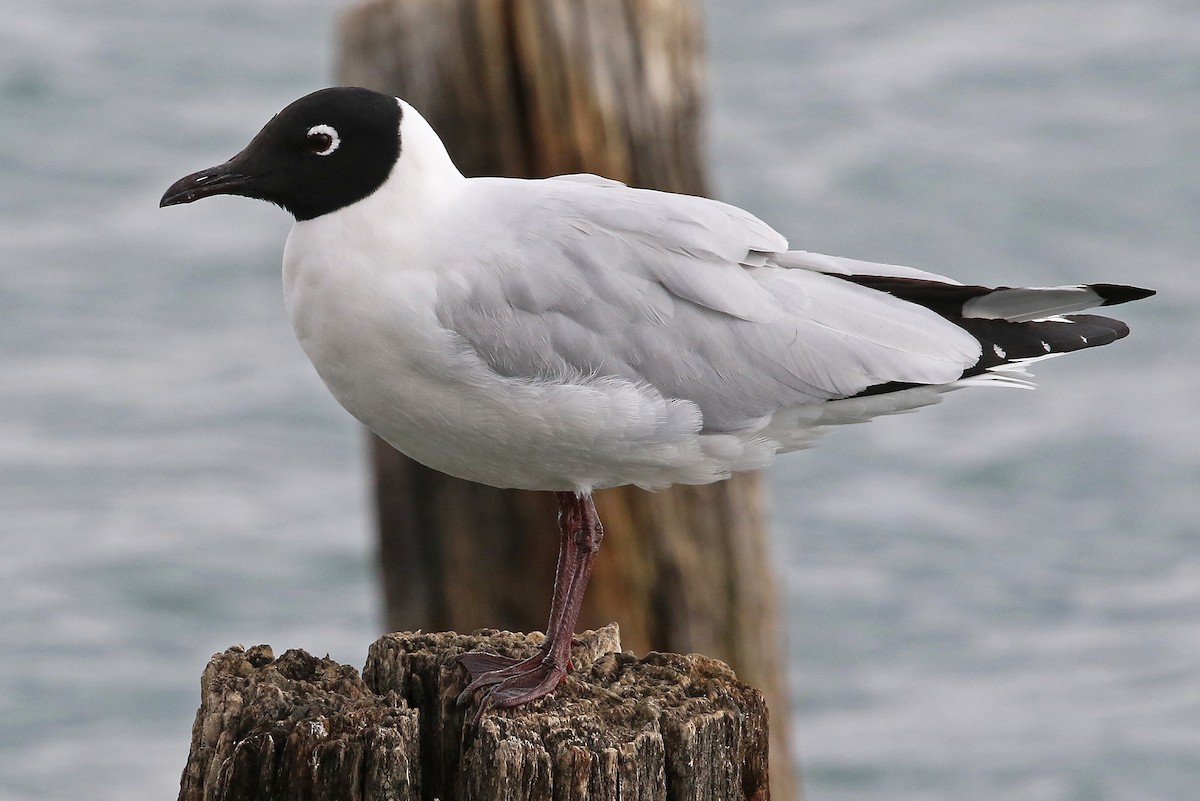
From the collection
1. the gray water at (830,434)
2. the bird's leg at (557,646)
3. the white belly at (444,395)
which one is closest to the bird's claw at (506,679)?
the bird's leg at (557,646)

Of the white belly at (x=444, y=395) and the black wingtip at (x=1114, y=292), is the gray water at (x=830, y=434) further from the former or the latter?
the white belly at (x=444, y=395)

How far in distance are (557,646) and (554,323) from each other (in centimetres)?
83

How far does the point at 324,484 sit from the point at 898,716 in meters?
4.25

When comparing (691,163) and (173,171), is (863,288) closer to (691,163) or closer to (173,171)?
(691,163)

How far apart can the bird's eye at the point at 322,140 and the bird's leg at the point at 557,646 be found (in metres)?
1.13

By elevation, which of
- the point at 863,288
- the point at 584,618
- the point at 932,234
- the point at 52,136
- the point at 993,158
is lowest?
the point at 584,618

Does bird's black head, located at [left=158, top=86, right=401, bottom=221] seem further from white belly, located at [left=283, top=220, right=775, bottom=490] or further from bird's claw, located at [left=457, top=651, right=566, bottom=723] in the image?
bird's claw, located at [left=457, top=651, right=566, bottom=723]

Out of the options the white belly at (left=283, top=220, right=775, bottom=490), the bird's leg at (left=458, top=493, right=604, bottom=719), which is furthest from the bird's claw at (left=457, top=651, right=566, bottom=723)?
the white belly at (left=283, top=220, right=775, bottom=490)

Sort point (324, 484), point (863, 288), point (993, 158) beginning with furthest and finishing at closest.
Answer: point (993, 158) → point (324, 484) → point (863, 288)

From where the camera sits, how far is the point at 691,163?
6.22 meters

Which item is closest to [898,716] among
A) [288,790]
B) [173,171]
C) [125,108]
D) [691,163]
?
[691,163]

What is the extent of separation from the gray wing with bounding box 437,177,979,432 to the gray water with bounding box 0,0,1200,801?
5.12 metres

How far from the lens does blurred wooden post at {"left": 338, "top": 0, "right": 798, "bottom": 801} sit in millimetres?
6039

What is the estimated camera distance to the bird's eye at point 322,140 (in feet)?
13.5
